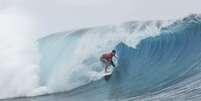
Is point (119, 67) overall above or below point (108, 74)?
above

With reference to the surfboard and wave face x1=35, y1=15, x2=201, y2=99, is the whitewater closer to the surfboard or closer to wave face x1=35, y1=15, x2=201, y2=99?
wave face x1=35, y1=15, x2=201, y2=99

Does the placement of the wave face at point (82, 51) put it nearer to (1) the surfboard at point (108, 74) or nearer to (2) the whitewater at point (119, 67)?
(2) the whitewater at point (119, 67)

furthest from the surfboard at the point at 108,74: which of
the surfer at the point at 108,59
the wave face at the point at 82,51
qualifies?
the wave face at the point at 82,51

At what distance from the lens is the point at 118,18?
116ft

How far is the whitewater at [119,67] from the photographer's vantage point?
1903cm

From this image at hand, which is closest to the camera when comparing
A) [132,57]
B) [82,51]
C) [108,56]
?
[108,56]

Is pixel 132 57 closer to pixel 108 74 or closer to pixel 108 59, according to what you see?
pixel 108 59

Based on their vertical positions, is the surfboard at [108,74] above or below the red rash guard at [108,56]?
below

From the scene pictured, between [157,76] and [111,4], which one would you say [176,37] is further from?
[111,4]

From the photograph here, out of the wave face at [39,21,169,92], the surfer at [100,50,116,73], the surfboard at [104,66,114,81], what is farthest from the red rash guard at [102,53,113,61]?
the wave face at [39,21,169,92]

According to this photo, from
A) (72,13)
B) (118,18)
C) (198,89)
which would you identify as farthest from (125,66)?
(72,13)

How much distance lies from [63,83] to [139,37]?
3.75 m

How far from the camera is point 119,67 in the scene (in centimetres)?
2153

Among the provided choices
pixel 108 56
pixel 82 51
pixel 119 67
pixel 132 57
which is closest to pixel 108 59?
pixel 108 56
